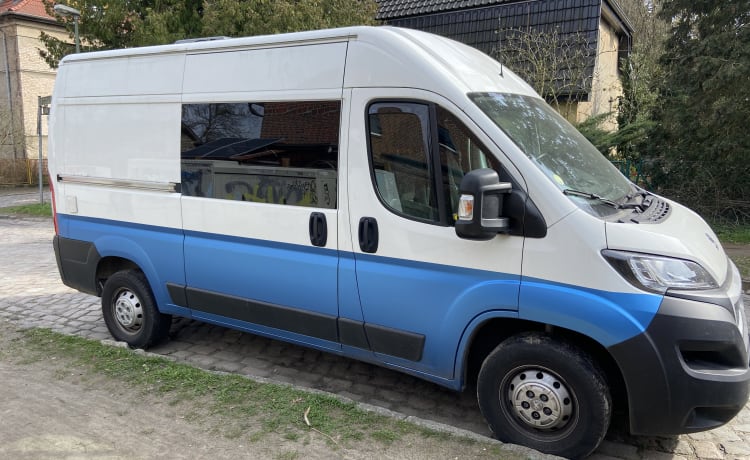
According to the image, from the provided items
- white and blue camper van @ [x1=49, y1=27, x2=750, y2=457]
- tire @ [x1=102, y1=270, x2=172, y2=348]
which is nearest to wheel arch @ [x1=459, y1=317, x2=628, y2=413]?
white and blue camper van @ [x1=49, y1=27, x2=750, y2=457]

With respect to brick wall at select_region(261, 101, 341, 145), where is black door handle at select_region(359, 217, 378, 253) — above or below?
below

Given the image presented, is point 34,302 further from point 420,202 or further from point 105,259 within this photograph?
point 420,202

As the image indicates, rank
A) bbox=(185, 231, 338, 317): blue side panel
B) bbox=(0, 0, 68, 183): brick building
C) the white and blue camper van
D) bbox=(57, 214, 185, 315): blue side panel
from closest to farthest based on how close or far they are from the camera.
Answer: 1. the white and blue camper van
2. bbox=(185, 231, 338, 317): blue side panel
3. bbox=(57, 214, 185, 315): blue side panel
4. bbox=(0, 0, 68, 183): brick building

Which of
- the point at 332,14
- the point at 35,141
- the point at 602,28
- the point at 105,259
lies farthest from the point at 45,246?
the point at 35,141

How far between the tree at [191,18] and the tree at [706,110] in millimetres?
7618

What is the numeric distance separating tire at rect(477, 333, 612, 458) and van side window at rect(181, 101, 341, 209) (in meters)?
1.50

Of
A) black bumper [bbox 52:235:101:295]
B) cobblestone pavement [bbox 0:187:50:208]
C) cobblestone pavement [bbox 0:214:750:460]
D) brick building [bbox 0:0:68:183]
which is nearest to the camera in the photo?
cobblestone pavement [bbox 0:214:750:460]

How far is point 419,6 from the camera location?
59.0 ft

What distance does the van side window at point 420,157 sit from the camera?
336 cm

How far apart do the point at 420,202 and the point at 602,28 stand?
50.4 ft

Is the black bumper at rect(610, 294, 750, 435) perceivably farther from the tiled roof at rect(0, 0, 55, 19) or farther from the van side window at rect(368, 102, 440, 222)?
the tiled roof at rect(0, 0, 55, 19)

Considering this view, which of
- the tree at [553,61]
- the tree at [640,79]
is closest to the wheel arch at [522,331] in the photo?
the tree at [553,61]

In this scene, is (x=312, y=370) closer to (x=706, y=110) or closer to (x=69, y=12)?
(x=706, y=110)

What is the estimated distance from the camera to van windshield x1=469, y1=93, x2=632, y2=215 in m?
3.23
